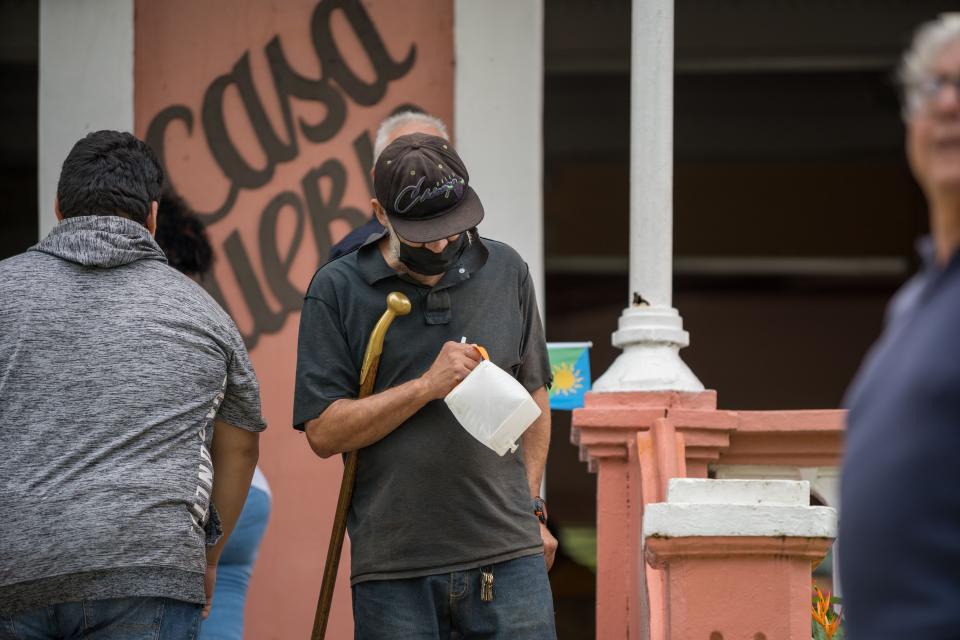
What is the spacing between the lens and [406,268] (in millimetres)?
3244

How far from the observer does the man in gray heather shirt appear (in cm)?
281

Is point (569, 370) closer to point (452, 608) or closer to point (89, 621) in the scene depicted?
point (452, 608)

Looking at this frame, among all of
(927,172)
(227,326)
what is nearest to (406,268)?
(227,326)

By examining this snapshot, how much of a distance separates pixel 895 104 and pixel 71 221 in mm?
7876

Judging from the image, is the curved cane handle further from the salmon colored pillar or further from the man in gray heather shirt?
the salmon colored pillar

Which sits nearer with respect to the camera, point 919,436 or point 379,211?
point 919,436

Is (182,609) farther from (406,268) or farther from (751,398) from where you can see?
(751,398)

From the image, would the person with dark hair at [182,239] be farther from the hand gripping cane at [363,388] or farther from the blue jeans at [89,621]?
the blue jeans at [89,621]

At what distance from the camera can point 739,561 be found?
344cm

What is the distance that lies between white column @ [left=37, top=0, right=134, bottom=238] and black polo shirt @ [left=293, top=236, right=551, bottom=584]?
2839 mm

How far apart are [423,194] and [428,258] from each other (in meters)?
0.15

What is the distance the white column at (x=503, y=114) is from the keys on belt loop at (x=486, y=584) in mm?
2549

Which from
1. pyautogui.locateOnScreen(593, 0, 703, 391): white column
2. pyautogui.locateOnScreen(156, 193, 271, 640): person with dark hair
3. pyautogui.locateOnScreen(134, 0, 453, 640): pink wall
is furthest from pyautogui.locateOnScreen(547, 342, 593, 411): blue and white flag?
pyautogui.locateOnScreen(134, 0, 453, 640): pink wall

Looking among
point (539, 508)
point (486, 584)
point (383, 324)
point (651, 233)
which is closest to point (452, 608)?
point (486, 584)
